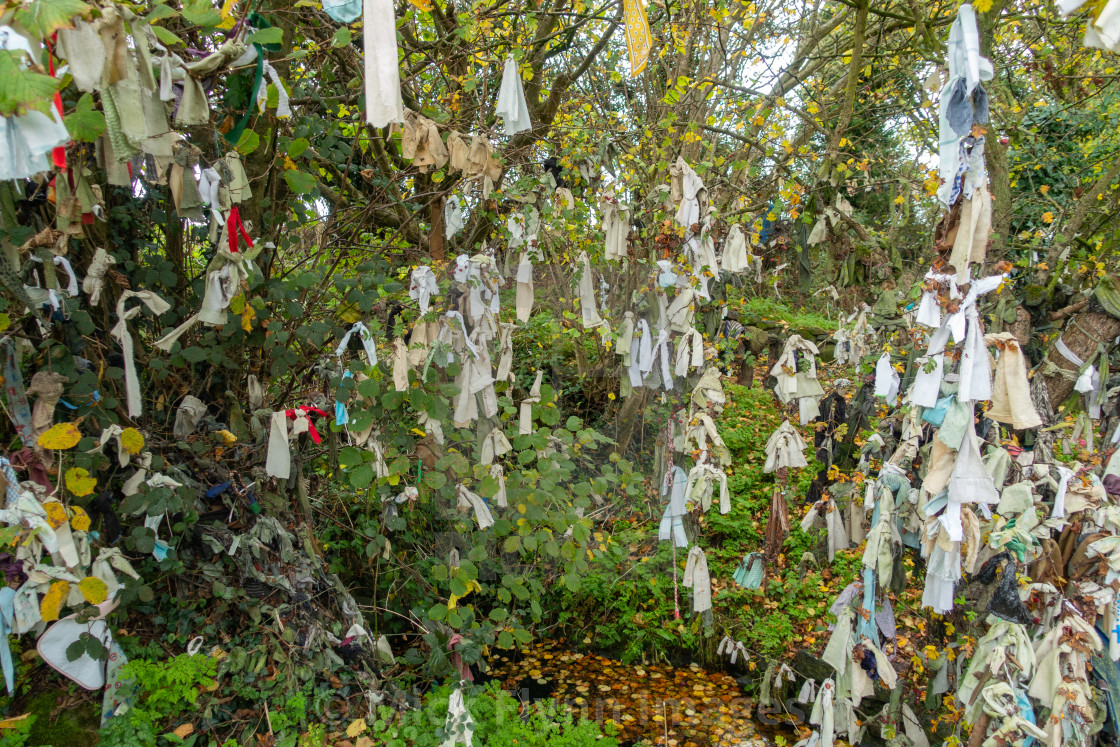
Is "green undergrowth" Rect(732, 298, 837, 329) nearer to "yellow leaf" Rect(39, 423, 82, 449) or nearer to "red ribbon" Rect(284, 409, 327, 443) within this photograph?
"red ribbon" Rect(284, 409, 327, 443)

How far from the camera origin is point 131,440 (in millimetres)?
3033

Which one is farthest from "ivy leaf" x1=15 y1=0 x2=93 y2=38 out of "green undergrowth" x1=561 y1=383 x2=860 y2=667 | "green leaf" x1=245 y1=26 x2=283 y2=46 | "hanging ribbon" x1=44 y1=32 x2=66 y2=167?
"green undergrowth" x1=561 y1=383 x2=860 y2=667

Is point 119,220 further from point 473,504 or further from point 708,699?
point 708,699

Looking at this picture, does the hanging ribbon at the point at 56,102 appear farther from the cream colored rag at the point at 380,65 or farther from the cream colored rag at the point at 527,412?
the cream colored rag at the point at 527,412

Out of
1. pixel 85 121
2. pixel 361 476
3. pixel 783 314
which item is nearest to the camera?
pixel 85 121

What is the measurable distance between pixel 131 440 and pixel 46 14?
1.98m

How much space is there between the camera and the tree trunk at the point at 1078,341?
3641 millimetres

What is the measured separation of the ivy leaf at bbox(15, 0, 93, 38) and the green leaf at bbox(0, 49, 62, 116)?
0.09 m

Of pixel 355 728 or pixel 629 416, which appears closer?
pixel 355 728

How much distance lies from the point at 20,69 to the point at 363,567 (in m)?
4.11

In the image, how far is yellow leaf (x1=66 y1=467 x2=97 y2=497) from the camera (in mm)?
2832

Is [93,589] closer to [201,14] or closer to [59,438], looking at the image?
[59,438]

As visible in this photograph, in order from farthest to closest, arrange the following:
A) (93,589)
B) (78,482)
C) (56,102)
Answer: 1. (78,482)
2. (93,589)
3. (56,102)

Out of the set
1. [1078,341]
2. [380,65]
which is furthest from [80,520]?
[1078,341]
